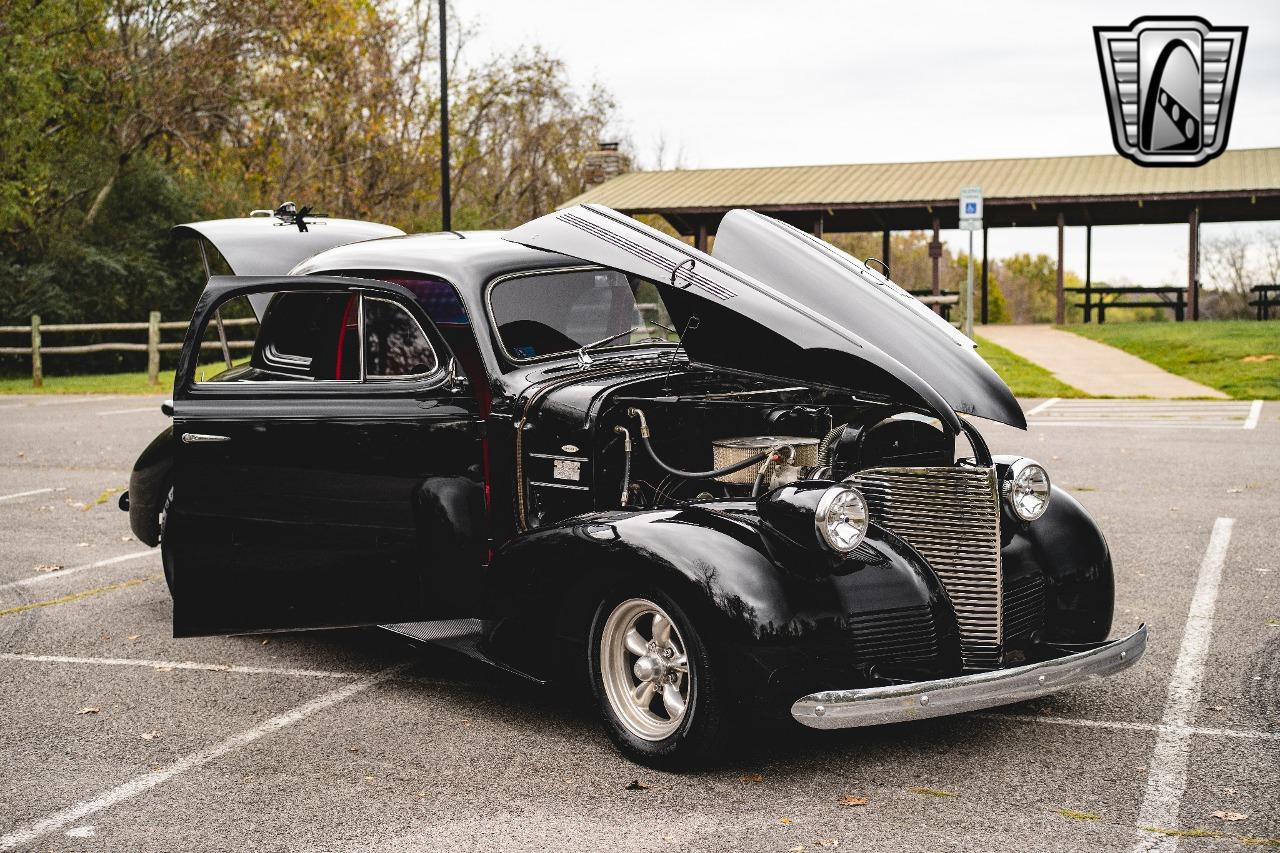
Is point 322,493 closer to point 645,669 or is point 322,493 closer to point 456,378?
point 456,378

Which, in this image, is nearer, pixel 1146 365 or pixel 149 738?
pixel 149 738

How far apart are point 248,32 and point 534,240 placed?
90.5 feet

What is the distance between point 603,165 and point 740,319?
36.0 meters

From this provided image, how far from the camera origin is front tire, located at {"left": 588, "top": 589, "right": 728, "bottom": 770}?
4.16m

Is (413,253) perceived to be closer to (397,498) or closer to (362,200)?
(397,498)

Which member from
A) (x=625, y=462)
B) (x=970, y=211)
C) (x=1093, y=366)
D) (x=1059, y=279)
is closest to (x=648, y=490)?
(x=625, y=462)

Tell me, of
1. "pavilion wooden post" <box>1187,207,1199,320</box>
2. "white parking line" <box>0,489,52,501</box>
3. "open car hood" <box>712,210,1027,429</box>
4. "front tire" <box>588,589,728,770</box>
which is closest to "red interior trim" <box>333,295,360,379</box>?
"open car hood" <box>712,210,1027,429</box>

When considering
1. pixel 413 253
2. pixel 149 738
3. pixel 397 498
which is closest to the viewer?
pixel 149 738

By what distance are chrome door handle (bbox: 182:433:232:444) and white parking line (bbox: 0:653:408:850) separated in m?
1.15

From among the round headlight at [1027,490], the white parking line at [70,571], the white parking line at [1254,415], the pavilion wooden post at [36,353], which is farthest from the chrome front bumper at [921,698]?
the pavilion wooden post at [36,353]

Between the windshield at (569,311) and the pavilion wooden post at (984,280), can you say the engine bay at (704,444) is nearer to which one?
the windshield at (569,311)

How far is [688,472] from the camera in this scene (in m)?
5.06

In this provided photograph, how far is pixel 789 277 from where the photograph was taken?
5074 mm

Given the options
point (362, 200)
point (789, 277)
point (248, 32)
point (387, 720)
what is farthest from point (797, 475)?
point (362, 200)
